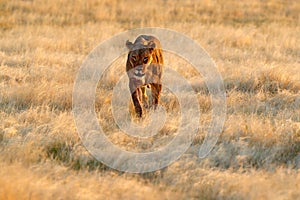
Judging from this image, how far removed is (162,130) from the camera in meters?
6.09

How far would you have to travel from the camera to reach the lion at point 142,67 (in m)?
6.31

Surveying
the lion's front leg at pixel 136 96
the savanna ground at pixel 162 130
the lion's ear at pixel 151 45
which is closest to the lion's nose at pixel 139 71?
the lion's front leg at pixel 136 96

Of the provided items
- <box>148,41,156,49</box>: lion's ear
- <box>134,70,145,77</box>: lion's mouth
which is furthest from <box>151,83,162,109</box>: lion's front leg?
<box>148,41,156,49</box>: lion's ear

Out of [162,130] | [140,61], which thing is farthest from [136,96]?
[162,130]

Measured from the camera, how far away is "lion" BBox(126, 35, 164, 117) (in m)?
6.31

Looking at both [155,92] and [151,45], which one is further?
[155,92]

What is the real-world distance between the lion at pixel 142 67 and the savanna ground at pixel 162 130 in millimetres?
466

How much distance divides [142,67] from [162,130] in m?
0.88

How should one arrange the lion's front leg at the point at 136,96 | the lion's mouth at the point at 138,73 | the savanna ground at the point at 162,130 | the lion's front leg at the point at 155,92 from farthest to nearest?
the lion's front leg at the point at 155,92
the lion's front leg at the point at 136,96
the lion's mouth at the point at 138,73
the savanna ground at the point at 162,130

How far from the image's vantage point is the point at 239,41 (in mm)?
12906

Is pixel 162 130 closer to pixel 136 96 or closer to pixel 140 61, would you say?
pixel 136 96

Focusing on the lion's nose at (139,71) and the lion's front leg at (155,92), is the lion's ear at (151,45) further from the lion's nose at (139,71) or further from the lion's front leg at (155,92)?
the lion's front leg at (155,92)

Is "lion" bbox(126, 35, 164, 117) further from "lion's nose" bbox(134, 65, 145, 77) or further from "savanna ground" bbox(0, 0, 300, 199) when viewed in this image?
"savanna ground" bbox(0, 0, 300, 199)

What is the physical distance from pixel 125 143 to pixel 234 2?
1688 centimetres
